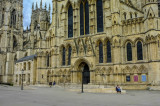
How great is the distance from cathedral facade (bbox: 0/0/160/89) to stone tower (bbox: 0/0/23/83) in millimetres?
22587

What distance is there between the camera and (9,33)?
67.2 m

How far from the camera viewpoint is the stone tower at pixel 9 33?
6481 centimetres

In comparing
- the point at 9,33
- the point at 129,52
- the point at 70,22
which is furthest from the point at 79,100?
the point at 9,33

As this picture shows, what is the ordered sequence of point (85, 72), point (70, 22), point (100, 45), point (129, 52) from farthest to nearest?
point (70, 22) → point (85, 72) → point (100, 45) → point (129, 52)

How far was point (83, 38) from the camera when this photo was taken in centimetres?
3538

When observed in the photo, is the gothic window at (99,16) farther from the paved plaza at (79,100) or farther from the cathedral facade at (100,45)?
the paved plaza at (79,100)

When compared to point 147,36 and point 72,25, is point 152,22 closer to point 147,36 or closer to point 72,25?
point 147,36

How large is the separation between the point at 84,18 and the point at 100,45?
23.1ft

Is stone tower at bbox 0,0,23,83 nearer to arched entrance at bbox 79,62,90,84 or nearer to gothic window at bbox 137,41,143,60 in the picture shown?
arched entrance at bbox 79,62,90,84

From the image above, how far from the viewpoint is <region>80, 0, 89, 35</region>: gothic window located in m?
36.1

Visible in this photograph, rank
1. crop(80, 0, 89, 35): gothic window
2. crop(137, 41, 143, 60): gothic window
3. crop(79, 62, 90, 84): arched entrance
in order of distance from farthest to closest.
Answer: crop(80, 0, 89, 35): gothic window, crop(79, 62, 90, 84): arched entrance, crop(137, 41, 143, 60): gothic window

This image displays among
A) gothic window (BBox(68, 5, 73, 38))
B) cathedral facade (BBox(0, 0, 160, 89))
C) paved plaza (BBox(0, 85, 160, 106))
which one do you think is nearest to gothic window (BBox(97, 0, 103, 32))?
cathedral facade (BBox(0, 0, 160, 89))

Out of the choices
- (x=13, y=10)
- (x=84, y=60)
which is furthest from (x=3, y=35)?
(x=84, y=60)

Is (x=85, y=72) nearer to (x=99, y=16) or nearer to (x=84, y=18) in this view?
(x=84, y=18)
